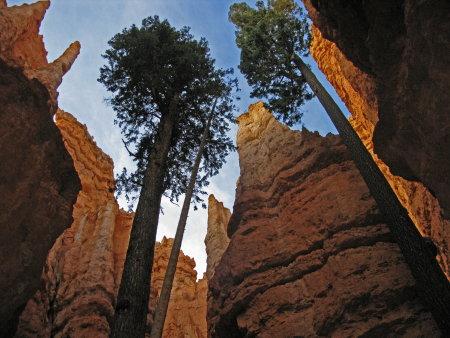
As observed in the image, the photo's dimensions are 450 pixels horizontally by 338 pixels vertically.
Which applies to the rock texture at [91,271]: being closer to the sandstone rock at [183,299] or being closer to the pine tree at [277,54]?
the sandstone rock at [183,299]

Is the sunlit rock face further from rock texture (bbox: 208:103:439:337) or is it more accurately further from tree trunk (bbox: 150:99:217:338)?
tree trunk (bbox: 150:99:217:338)

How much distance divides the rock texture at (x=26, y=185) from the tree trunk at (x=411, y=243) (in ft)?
27.6

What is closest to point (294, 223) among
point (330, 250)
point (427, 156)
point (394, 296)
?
point (330, 250)

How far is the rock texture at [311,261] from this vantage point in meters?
10.7

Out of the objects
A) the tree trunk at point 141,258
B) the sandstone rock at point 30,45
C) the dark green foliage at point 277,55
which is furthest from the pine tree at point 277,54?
the sandstone rock at point 30,45

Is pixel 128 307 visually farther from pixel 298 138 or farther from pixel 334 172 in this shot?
pixel 298 138

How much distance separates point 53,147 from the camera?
11.9m

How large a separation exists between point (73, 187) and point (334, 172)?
9.13 meters

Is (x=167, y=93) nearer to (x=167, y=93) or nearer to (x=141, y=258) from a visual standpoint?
(x=167, y=93)

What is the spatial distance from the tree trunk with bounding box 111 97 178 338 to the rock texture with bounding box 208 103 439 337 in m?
4.78

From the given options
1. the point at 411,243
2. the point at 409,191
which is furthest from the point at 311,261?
the point at 409,191

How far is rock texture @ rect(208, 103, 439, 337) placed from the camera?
10.7 metres

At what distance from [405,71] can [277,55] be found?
8927 millimetres

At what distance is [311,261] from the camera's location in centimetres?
1316
